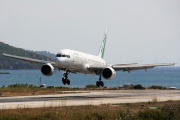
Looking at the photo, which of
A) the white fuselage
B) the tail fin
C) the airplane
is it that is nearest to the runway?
the airplane

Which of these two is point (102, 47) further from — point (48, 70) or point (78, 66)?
point (48, 70)

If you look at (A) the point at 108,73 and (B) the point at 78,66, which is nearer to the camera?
(B) the point at 78,66

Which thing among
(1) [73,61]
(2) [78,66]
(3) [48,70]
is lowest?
(3) [48,70]

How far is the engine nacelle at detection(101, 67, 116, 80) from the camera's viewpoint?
2518 inches

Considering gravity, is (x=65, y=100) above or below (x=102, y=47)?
below

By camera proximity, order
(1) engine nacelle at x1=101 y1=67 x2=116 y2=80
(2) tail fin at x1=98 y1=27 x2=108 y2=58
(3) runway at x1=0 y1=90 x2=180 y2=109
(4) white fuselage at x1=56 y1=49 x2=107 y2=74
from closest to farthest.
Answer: (3) runway at x1=0 y1=90 x2=180 y2=109 → (4) white fuselage at x1=56 y1=49 x2=107 y2=74 → (1) engine nacelle at x1=101 y1=67 x2=116 y2=80 → (2) tail fin at x1=98 y1=27 x2=108 y2=58

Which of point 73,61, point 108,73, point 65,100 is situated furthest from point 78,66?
point 65,100

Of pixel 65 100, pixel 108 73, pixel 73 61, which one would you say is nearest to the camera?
pixel 65 100

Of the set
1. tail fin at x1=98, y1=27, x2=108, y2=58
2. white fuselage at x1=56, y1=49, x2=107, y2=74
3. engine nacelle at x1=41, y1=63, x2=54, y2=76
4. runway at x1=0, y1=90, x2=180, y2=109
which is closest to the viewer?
runway at x1=0, y1=90, x2=180, y2=109

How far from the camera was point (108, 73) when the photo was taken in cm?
6431

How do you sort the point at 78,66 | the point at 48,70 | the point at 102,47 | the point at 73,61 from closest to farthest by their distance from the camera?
the point at 48,70 → the point at 73,61 → the point at 78,66 → the point at 102,47

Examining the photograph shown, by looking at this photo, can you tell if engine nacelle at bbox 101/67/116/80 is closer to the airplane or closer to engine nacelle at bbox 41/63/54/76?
the airplane

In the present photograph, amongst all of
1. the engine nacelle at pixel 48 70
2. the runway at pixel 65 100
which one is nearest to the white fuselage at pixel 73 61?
the engine nacelle at pixel 48 70

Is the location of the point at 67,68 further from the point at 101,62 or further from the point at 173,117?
the point at 173,117
